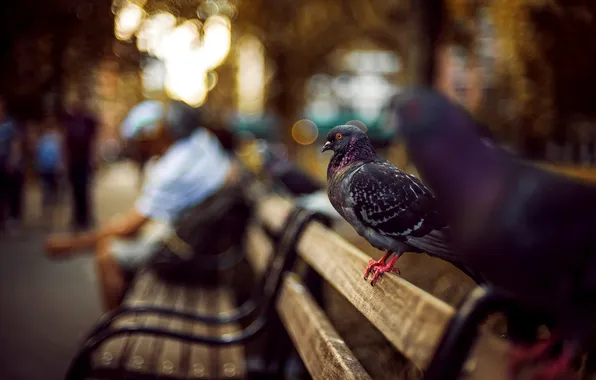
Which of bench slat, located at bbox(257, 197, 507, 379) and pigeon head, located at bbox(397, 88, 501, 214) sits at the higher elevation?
pigeon head, located at bbox(397, 88, 501, 214)

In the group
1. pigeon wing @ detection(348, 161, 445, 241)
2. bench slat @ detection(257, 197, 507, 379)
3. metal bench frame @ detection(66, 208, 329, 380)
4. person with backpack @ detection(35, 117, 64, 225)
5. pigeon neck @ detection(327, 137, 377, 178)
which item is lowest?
person with backpack @ detection(35, 117, 64, 225)

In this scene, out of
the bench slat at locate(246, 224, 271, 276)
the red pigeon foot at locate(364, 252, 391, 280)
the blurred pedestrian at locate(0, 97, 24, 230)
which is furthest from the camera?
the blurred pedestrian at locate(0, 97, 24, 230)

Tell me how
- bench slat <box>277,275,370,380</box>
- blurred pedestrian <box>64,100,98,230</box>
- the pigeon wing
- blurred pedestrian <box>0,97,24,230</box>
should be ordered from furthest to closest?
blurred pedestrian <box>64,100,98,230</box>
blurred pedestrian <box>0,97,24,230</box>
bench slat <box>277,275,370,380</box>
the pigeon wing

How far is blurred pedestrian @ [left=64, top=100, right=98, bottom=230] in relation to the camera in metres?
11.9

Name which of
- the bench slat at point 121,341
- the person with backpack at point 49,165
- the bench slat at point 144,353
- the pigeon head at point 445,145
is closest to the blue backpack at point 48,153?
the person with backpack at point 49,165

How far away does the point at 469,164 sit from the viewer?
3.76ft

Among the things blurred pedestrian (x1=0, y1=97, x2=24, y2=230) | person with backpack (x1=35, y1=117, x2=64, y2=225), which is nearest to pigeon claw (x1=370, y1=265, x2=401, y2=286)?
blurred pedestrian (x1=0, y1=97, x2=24, y2=230)

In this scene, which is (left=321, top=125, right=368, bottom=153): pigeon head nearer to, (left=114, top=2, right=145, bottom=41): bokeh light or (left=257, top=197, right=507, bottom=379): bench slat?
(left=257, top=197, right=507, bottom=379): bench slat

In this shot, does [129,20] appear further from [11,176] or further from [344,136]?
[11,176]

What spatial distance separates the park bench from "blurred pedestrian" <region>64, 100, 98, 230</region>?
7.50 metres

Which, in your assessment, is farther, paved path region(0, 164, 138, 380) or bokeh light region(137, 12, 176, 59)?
paved path region(0, 164, 138, 380)

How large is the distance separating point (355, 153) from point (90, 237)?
297 cm

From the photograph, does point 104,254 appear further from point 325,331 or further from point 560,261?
point 560,261

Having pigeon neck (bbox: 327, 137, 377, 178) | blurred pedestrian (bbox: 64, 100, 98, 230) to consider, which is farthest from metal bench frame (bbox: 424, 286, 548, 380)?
blurred pedestrian (bbox: 64, 100, 98, 230)
